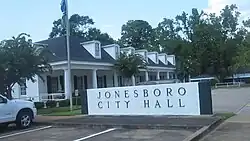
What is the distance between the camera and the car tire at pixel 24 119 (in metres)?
14.2

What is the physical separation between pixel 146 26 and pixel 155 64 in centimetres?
4602

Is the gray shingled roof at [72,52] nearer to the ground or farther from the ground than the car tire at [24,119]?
farther from the ground

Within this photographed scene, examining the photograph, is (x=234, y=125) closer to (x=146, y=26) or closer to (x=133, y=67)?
(x=133, y=67)

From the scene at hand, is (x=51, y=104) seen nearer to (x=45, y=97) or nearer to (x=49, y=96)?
(x=49, y=96)

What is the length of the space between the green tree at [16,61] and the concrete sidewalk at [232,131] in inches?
483

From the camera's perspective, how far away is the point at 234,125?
1170 cm

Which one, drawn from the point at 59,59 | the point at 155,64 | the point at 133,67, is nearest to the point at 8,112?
the point at 59,59

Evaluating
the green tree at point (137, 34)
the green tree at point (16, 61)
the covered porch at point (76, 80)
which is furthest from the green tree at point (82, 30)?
the green tree at point (16, 61)

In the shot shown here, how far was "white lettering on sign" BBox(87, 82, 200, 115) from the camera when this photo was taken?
48.0ft

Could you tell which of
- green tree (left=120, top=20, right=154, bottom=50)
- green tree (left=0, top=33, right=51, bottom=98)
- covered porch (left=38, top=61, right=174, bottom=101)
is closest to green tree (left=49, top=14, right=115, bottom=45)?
green tree (left=120, top=20, right=154, bottom=50)

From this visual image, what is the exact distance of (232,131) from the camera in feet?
34.7

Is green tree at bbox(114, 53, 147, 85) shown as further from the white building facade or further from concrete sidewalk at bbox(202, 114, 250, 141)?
concrete sidewalk at bbox(202, 114, 250, 141)

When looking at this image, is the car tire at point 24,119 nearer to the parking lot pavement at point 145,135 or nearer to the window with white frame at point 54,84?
the parking lot pavement at point 145,135

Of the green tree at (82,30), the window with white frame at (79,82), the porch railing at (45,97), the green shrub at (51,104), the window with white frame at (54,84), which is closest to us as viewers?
the green shrub at (51,104)
